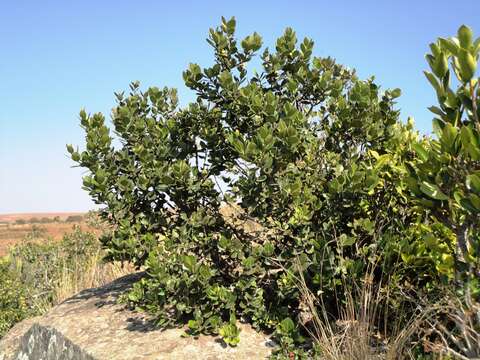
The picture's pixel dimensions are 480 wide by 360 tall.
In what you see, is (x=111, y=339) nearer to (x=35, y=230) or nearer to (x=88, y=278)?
(x=88, y=278)

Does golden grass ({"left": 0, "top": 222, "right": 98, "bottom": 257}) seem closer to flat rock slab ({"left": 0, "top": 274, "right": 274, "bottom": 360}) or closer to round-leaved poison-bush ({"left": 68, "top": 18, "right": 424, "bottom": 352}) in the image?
flat rock slab ({"left": 0, "top": 274, "right": 274, "bottom": 360})

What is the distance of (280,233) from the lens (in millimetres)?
3867

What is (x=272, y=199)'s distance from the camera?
3.76 meters

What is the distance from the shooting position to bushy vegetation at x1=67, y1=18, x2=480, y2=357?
3607 mm

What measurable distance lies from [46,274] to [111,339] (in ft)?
18.8

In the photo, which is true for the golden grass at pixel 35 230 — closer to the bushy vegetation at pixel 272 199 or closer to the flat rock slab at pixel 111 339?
the flat rock slab at pixel 111 339

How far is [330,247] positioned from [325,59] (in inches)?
67.7

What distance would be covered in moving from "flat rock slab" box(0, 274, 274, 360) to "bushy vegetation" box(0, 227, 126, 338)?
2.74 m

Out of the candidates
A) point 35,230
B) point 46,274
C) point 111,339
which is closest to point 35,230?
point 35,230

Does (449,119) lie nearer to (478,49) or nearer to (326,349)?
(478,49)

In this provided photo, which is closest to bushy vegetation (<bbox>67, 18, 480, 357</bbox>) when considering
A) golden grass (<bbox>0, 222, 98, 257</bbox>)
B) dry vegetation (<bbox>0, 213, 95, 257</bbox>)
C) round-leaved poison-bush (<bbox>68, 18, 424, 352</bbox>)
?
round-leaved poison-bush (<bbox>68, 18, 424, 352</bbox>)

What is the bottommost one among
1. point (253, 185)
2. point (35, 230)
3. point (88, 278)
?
point (88, 278)

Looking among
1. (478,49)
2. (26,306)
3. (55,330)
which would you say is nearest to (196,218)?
(55,330)

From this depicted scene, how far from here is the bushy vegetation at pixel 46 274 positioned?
8008 mm
